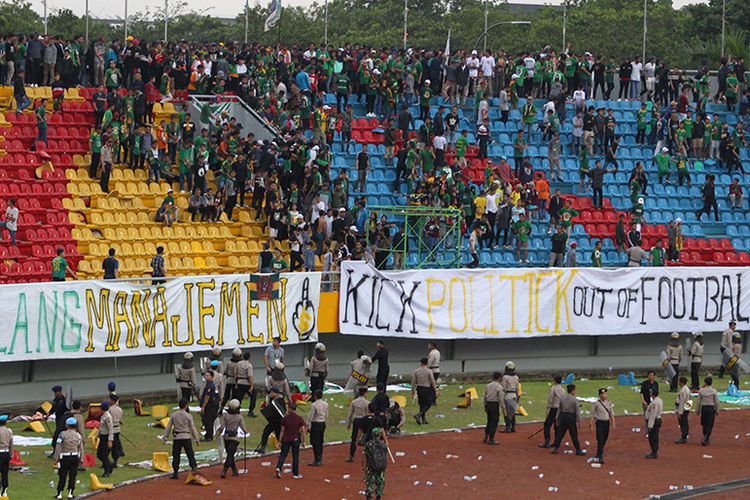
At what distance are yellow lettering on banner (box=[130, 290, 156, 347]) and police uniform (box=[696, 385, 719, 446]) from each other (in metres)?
12.9

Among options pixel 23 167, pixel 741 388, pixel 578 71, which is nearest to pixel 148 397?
pixel 23 167

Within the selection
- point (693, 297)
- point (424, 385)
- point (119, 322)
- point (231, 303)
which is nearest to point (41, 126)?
point (231, 303)

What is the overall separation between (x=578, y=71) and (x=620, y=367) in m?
14.3

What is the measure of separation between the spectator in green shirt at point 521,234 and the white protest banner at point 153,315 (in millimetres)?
8444

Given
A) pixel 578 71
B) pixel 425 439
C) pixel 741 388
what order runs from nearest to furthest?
pixel 425 439 < pixel 741 388 < pixel 578 71

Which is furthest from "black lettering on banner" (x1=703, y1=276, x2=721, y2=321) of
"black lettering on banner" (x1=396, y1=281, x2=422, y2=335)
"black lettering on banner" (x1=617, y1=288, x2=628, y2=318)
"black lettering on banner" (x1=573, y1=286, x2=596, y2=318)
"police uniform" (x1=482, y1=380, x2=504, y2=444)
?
"police uniform" (x1=482, y1=380, x2=504, y2=444)

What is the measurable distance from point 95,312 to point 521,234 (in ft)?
49.0

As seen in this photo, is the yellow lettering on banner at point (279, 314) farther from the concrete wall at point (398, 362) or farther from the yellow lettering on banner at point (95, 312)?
the yellow lettering on banner at point (95, 312)

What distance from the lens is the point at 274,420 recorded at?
2903 cm

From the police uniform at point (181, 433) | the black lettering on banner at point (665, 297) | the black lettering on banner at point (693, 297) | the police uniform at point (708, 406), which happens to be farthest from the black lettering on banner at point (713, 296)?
the police uniform at point (181, 433)

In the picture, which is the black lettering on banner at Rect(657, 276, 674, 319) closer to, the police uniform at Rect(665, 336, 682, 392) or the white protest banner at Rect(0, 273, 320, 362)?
the police uniform at Rect(665, 336, 682, 392)

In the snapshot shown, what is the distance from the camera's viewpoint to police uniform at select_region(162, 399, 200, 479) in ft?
87.0

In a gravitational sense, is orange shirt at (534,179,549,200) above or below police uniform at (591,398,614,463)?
above

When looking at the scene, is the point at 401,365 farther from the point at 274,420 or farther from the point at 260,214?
the point at 274,420
